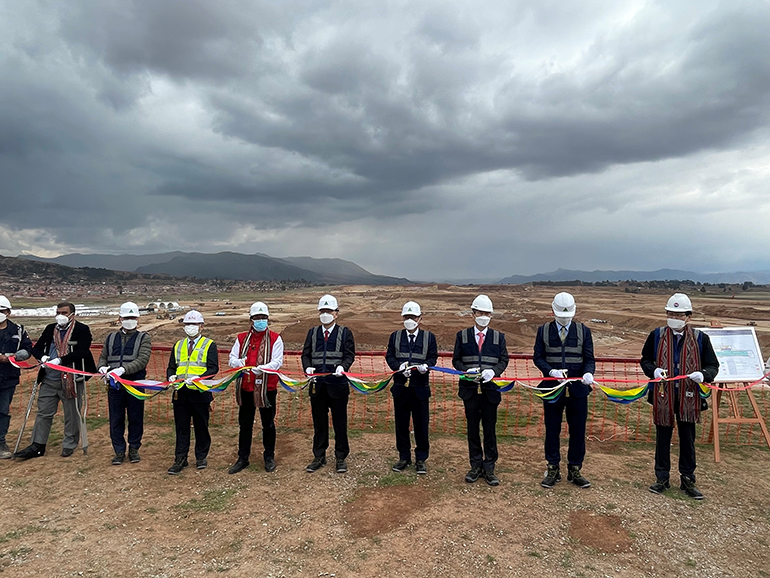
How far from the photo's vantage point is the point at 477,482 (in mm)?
5770

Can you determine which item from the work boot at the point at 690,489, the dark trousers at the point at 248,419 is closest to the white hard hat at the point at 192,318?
the dark trousers at the point at 248,419

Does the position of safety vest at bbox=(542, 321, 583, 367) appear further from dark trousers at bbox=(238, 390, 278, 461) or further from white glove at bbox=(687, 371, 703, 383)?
dark trousers at bbox=(238, 390, 278, 461)

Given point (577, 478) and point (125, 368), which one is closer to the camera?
point (577, 478)

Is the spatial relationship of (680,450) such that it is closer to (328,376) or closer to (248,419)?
(328,376)

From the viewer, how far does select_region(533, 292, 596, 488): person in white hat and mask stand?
5.45 m

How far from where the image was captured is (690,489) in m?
5.36

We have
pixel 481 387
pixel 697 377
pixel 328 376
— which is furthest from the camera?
pixel 328 376

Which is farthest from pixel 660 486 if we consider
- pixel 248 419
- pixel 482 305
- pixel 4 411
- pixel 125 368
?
pixel 4 411

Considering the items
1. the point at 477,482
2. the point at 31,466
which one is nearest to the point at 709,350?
the point at 477,482

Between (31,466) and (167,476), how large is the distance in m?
2.15

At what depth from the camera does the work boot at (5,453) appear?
654 cm

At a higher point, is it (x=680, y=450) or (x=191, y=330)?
(x=191, y=330)

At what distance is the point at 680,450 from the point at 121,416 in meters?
7.69

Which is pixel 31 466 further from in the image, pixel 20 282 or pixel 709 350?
pixel 20 282
